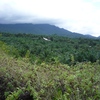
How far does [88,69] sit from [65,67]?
57cm

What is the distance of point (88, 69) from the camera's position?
5.19 meters

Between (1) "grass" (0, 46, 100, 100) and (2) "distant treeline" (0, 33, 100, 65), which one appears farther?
(2) "distant treeline" (0, 33, 100, 65)

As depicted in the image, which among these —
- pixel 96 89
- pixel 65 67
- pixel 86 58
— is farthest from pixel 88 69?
pixel 86 58

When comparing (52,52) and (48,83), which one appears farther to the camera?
(52,52)

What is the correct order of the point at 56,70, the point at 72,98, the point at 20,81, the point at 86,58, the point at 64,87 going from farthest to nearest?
the point at 86,58
the point at 56,70
the point at 20,81
the point at 64,87
the point at 72,98

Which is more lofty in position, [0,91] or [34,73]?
[34,73]

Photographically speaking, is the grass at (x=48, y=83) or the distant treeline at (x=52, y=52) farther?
the distant treeline at (x=52, y=52)

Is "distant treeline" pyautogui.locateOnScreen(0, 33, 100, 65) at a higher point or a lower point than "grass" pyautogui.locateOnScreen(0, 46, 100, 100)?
lower

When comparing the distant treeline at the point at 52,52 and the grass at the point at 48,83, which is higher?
the grass at the point at 48,83

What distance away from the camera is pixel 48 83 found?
4465mm

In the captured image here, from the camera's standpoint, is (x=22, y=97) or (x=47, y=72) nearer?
(x=22, y=97)

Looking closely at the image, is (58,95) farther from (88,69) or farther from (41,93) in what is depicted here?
(88,69)

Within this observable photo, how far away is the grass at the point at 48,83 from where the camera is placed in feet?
13.7

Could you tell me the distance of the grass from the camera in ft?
13.7
